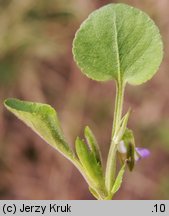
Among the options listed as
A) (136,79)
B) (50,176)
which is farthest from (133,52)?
(50,176)

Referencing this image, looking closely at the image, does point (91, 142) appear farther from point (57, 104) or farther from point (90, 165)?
point (57, 104)

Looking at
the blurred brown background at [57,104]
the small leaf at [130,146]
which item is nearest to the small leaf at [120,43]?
the small leaf at [130,146]

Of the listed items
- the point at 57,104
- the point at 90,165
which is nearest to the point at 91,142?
the point at 90,165

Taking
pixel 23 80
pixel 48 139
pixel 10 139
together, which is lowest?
pixel 48 139

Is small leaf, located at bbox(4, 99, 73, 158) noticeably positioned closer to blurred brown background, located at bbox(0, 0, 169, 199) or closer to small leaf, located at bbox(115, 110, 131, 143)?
small leaf, located at bbox(115, 110, 131, 143)

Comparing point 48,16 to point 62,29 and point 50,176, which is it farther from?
point 50,176

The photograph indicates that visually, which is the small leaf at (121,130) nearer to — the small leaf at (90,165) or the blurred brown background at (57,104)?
the small leaf at (90,165)
